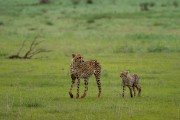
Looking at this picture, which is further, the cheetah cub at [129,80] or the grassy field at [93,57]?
the cheetah cub at [129,80]

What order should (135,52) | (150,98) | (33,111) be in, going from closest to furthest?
1. (33,111)
2. (150,98)
3. (135,52)

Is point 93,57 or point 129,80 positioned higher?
point 129,80

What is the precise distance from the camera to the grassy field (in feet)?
53.5

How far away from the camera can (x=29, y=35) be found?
3850 centimetres

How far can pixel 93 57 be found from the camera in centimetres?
3002

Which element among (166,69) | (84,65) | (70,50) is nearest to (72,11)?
(70,50)

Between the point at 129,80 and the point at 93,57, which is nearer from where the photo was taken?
the point at 129,80

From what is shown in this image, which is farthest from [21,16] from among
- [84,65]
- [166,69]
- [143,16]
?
[84,65]

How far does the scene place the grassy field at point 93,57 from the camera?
53.5ft

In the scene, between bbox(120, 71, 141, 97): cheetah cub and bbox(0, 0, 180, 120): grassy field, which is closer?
bbox(0, 0, 180, 120): grassy field

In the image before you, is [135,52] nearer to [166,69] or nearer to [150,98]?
[166,69]

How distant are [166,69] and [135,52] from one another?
654 cm

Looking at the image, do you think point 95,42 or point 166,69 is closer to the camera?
point 166,69

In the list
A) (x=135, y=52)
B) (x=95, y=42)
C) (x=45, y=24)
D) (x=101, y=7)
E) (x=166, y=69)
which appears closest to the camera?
(x=166, y=69)
